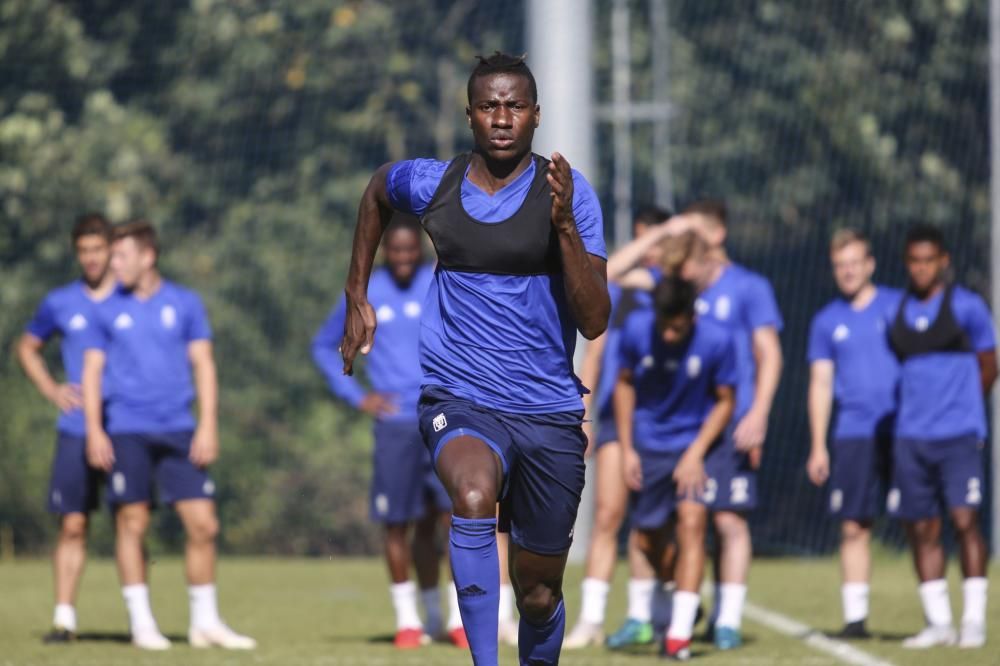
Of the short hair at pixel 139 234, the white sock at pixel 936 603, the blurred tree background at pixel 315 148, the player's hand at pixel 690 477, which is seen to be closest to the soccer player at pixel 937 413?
the white sock at pixel 936 603

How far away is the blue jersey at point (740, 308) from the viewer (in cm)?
930

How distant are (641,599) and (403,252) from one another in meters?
2.19

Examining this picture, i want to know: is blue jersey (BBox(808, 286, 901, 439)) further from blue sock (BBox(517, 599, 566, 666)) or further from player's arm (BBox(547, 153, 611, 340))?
player's arm (BBox(547, 153, 611, 340))

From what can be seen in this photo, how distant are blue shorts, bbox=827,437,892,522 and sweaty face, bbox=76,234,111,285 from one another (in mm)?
4041

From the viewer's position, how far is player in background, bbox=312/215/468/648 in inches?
386

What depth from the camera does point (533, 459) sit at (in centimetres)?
614

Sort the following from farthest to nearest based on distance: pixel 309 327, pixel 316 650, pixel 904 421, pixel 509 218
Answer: pixel 309 327
pixel 904 421
pixel 316 650
pixel 509 218

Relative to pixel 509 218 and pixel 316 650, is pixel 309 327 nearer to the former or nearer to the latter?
pixel 316 650

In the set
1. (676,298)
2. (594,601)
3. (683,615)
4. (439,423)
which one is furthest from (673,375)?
(439,423)

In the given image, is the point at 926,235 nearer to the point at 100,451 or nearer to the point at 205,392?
the point at 205,392

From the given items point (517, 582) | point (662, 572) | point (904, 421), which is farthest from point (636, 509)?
point (517, 582)

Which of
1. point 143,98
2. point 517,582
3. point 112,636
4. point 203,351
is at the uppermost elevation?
point 143,98

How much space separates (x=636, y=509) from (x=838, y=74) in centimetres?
979

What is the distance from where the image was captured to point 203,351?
9883mm
